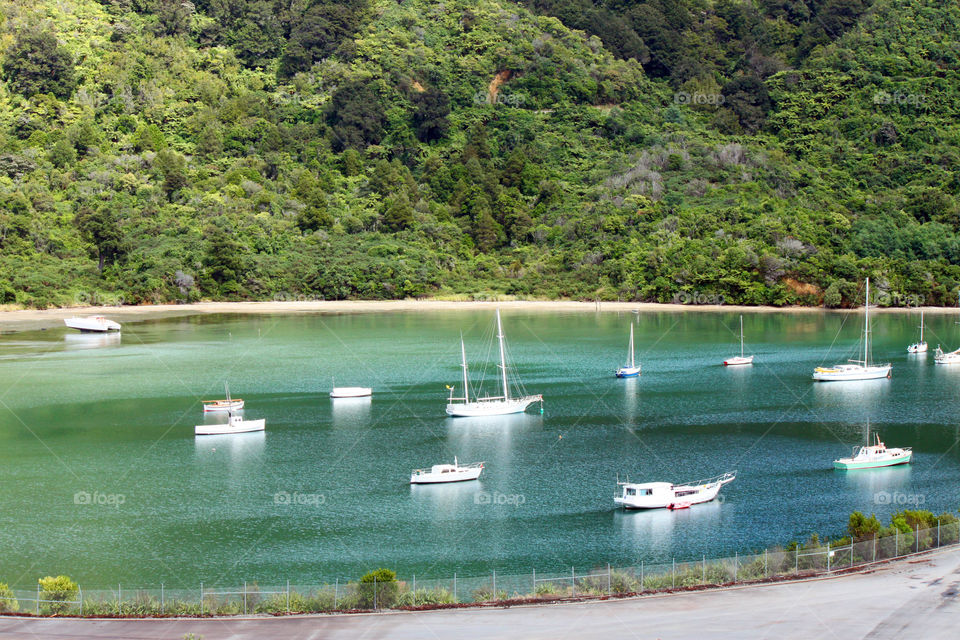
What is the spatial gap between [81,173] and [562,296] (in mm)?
84360

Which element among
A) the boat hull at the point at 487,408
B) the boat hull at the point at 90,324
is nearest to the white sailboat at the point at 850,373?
the boat hull at the point at 487,408

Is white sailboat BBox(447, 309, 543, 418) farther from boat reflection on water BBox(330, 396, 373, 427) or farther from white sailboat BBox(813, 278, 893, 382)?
white sailboat BBox(813, 278, 893, 382)

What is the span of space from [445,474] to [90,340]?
7594 cm

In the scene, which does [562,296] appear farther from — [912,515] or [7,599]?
[7,599]

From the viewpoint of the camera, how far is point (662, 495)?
52469mm

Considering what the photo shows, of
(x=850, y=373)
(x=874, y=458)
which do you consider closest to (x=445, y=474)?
(x=874, y=458)

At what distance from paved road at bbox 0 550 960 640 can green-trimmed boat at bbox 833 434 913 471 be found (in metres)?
21.8

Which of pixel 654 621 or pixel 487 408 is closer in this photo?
pixel 654 621

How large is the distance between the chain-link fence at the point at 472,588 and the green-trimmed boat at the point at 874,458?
651 inches

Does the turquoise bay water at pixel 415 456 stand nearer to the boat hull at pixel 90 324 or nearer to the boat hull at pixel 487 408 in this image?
the boat hull at pixel 487 408

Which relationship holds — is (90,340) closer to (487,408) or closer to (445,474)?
(487,408)

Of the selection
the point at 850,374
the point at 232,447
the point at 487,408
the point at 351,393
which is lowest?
the point at 232,447

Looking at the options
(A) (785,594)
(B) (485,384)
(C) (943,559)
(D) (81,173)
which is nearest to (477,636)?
(A) (785,594)

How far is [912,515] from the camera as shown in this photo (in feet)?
141
